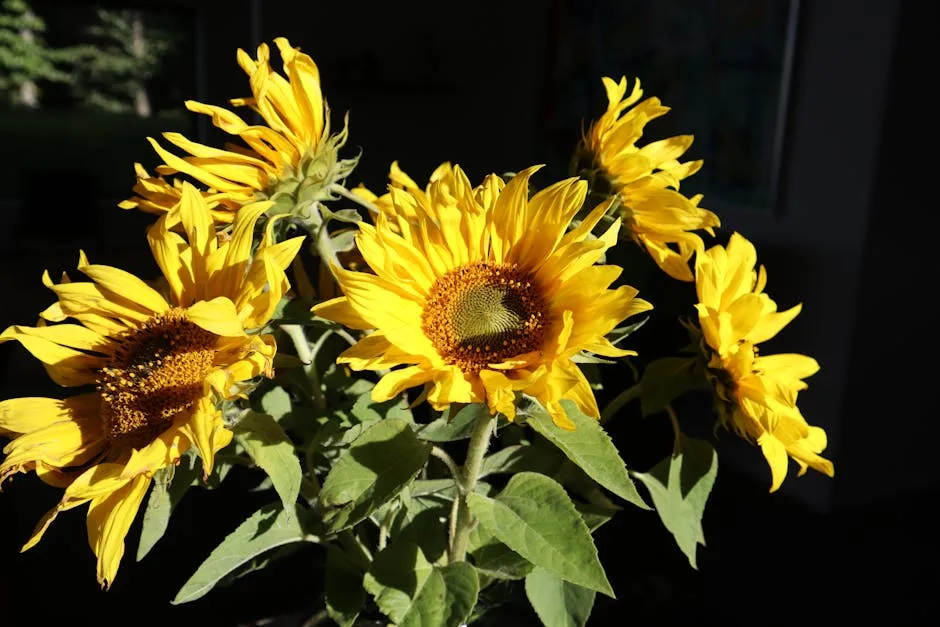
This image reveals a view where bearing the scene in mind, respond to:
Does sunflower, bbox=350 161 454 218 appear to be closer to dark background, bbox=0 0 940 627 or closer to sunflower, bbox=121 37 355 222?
sunflower, bbox=121 37 355 222

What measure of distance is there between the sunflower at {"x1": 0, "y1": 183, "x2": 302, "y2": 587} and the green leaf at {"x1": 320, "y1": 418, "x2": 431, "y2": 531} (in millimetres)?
52

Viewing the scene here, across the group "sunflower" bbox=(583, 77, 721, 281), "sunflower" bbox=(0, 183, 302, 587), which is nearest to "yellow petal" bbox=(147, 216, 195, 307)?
"sunflower" bbox=(0, 183, 302, 587)

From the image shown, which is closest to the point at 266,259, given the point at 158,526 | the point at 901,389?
the point at 158,526

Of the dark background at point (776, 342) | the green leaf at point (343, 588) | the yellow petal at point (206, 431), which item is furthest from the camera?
the dark background at point (776, 342)

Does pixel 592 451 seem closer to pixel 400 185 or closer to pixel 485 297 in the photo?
pixel 485 297

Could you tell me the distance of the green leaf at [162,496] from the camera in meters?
0.32

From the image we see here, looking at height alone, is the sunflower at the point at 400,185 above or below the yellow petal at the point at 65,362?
above

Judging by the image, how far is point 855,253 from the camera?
182 cm

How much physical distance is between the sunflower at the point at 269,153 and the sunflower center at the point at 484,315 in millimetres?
82

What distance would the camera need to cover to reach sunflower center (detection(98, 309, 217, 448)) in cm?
32

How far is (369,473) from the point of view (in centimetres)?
32

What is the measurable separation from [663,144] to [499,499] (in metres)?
0.22

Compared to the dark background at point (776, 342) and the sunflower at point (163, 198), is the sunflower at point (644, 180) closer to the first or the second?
the dark background at point (776, 342)

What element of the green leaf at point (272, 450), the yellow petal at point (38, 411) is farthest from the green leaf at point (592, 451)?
the yellow petal at point (38, 411)
